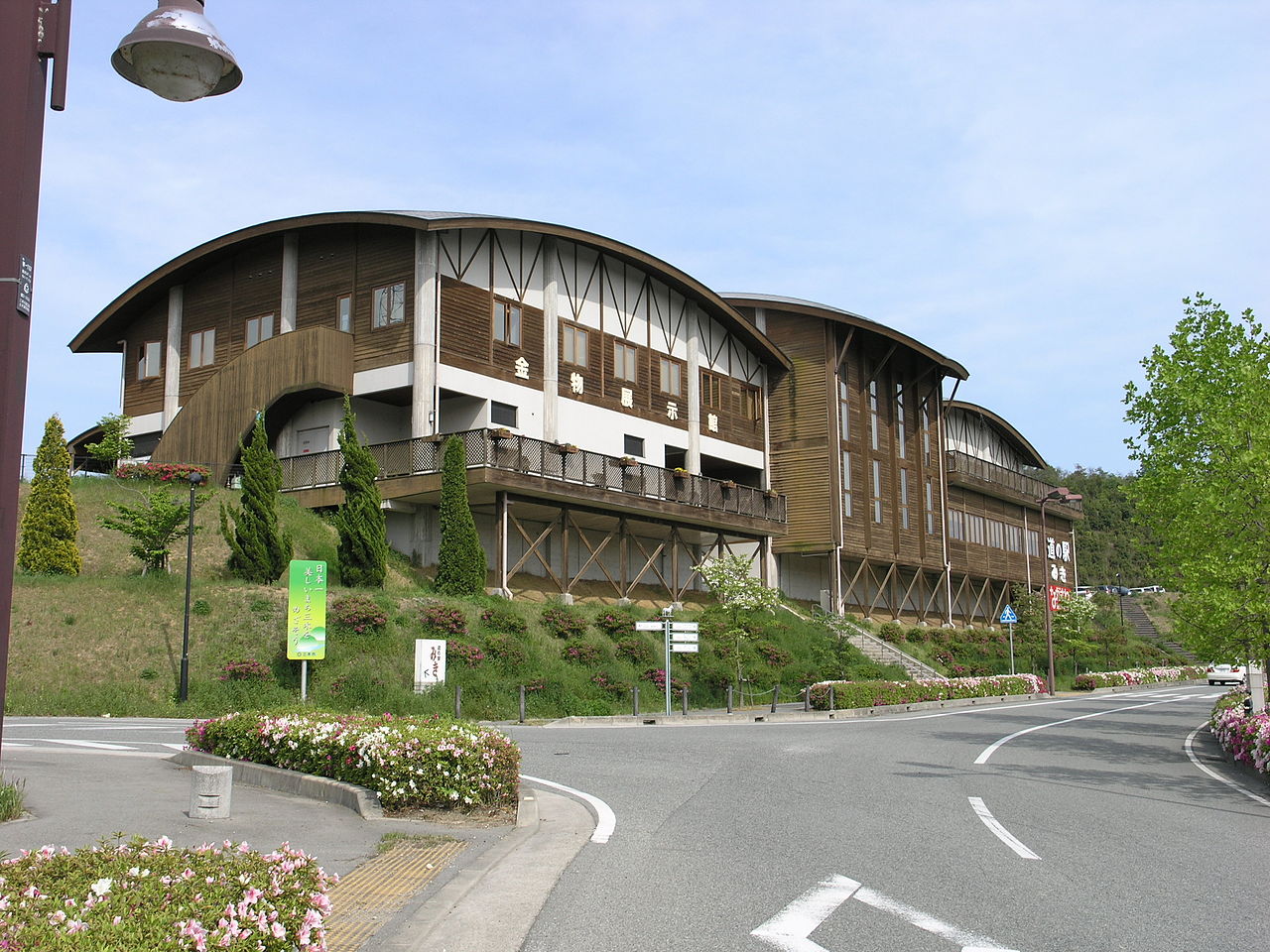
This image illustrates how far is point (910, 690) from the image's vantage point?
34562 mm

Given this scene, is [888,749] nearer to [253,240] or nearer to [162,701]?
[162,701]

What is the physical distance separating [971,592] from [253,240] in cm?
4185

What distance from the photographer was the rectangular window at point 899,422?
171ft

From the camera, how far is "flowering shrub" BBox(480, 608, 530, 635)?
93.9 ft

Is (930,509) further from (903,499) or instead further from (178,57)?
(178,57)

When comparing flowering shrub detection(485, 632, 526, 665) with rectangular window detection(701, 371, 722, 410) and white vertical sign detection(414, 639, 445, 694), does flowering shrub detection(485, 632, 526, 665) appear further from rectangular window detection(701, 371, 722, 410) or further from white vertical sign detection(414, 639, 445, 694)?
rectangular window detection(701, 371, 722, 410)

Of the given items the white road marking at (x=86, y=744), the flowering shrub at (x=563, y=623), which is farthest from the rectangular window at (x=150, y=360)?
the white road marking at (x=86, y=744)

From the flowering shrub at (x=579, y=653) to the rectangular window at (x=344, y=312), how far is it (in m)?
12.3

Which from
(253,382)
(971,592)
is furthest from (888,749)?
(971,592)

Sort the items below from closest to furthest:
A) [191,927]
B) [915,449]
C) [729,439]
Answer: [191,927] → [729,439] → [915,449]

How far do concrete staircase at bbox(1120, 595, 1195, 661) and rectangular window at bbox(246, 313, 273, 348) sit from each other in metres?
64.2

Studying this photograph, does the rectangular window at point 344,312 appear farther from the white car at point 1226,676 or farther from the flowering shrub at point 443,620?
the white car at point 1226,676

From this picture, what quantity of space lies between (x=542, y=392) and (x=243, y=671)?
14.6m

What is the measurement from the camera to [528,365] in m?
35.7
